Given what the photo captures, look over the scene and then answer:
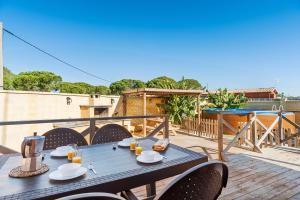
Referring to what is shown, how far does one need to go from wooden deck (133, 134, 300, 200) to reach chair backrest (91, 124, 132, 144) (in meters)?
0.89

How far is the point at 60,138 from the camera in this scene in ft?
8.48

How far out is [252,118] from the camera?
5121 mm

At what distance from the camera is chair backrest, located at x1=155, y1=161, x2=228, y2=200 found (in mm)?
966

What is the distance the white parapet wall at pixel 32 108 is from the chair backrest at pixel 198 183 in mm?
7802

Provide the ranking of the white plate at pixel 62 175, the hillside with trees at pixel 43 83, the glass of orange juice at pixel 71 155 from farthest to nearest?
the hillside with trees at pixel 43 83 < the glass of orange juice at pixel 71 155 < the white plate at pixel 62 175

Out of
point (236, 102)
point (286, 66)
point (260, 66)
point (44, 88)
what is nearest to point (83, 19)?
point (44, 88)

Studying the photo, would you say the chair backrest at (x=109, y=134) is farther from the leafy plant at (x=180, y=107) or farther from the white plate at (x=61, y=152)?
the leafy plant at (x=180, y=107)

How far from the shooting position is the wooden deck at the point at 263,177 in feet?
9.07

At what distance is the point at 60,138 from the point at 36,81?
19.4 m

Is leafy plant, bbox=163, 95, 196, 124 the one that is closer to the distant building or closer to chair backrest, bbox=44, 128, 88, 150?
chair backrest, bbox=44, 128, 88, 150

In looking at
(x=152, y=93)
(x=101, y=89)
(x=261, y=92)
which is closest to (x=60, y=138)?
(x=152, y=93)

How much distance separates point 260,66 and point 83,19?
1833 centimetres

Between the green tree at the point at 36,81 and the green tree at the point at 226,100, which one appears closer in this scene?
the green tree at the point at 226,100

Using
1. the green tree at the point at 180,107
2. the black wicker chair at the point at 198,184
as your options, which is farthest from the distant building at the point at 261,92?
the black wicker chair at the point at 198,184
